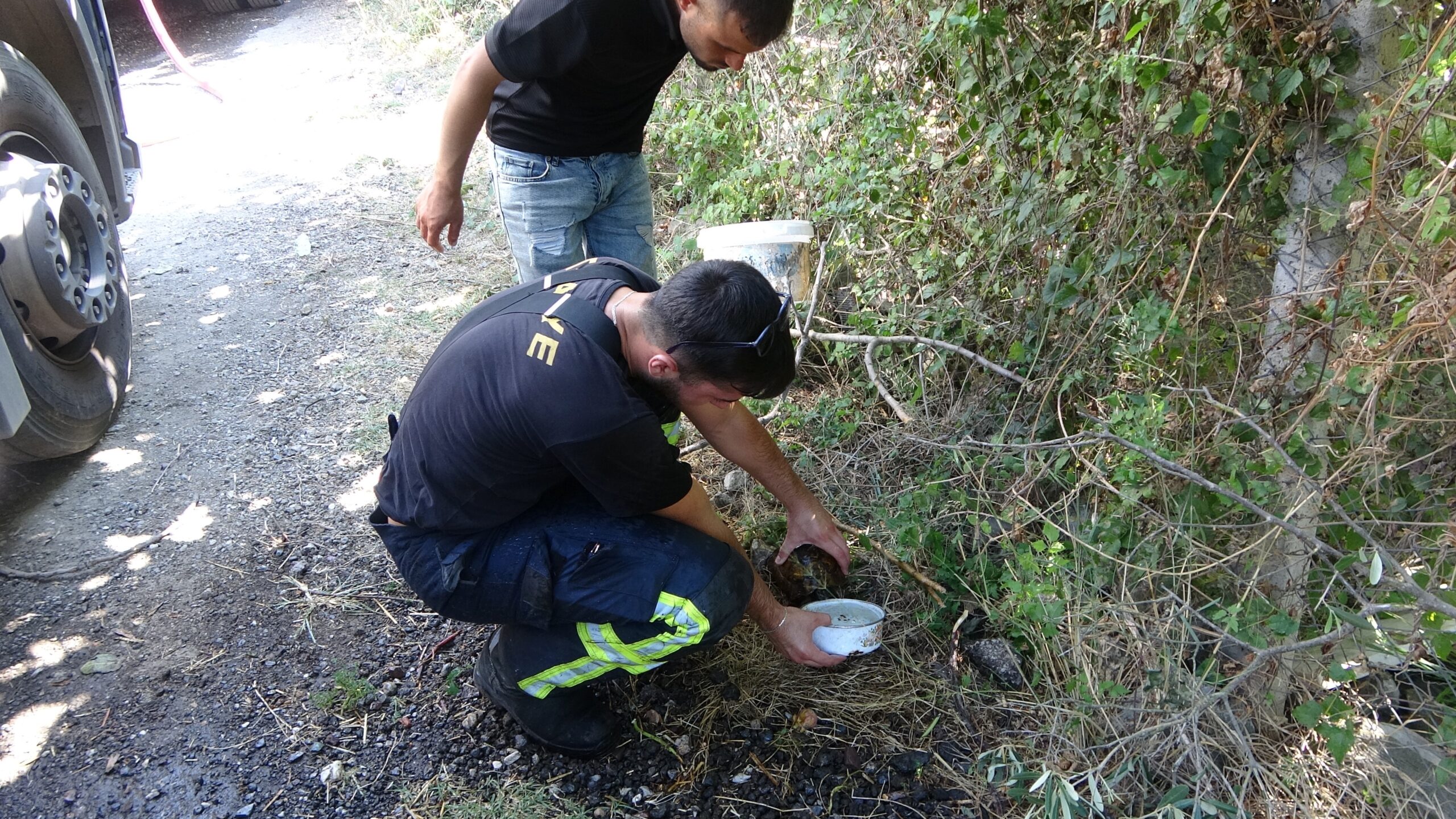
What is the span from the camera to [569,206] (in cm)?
279

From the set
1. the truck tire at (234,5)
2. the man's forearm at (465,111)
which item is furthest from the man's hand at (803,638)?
the truck tire at (234,5)

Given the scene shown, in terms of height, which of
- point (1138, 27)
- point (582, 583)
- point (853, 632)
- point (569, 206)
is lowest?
point (853, 632)

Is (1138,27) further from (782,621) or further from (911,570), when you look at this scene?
(782,621)

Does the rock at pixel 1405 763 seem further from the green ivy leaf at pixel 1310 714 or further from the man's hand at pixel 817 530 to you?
the man's hand at pixel 817 530

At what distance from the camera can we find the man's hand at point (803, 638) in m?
2.39

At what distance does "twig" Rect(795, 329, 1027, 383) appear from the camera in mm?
2561

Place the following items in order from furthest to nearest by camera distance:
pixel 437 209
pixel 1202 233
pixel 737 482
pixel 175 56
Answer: pixel 175 56
pixel 737 482
pixel 437 209
pixel 1202 233

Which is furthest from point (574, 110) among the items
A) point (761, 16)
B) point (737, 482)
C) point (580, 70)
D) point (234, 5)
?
point (234, 5)

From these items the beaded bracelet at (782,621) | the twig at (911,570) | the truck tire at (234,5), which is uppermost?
the truck tire at (234,5)

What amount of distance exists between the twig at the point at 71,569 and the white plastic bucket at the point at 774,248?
7.12 ft

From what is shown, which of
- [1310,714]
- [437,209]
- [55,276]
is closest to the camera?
[1310,714]

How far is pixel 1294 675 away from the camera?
200cm

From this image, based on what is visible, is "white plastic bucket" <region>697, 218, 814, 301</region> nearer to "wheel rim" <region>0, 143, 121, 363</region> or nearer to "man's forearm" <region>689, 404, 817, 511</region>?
"man's forearm" <region>689, 404, 817, 511</region>

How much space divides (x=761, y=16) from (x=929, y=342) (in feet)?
3.26
